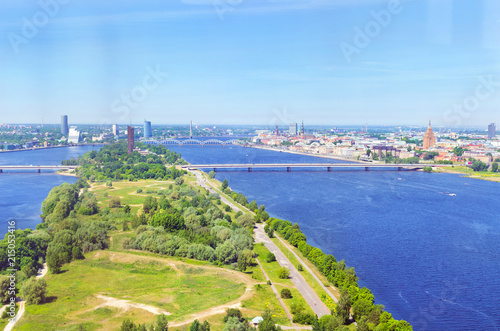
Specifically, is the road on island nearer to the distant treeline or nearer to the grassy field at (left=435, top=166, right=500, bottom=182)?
the distant treeline

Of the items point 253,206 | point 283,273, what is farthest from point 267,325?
point 253,206

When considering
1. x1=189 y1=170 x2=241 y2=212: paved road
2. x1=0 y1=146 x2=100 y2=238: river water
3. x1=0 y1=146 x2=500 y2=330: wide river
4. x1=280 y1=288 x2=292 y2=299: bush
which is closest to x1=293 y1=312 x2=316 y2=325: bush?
x1=280 y1=288 x2=292 y2=299: bush

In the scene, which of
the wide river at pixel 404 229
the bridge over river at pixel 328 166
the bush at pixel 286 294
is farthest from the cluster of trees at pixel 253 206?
the bridge over river at pixel 328 166

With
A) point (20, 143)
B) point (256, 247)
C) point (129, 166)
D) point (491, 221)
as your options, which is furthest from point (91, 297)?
point (20, 143)

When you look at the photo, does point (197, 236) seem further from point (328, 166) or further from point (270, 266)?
point (328, 166)

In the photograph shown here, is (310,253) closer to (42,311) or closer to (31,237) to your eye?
(42,311)

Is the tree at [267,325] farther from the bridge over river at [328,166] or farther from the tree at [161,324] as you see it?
the bridge over river at [328,166]
